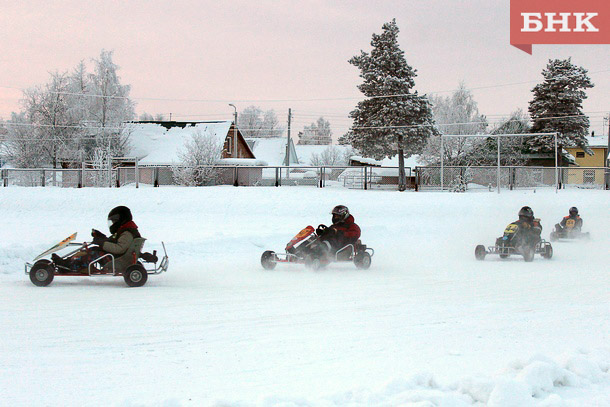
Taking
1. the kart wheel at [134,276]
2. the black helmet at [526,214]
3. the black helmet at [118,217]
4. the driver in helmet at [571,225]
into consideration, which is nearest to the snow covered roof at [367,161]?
the driver in helmet at [571,225]

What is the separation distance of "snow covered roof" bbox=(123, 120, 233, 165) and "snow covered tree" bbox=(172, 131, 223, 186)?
164 centimetres

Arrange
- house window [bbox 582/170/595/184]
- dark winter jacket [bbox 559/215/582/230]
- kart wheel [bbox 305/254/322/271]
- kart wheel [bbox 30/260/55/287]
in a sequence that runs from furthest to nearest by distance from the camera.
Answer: house window [bbox 582/170/595/184], dark winter jacket [bbox 559/215/582/230], kart wheel [bbox 305/254/322/271], kart wheel [bbox 30/260/55/287]

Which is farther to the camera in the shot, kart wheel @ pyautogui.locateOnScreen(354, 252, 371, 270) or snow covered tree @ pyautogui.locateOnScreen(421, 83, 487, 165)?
snow covered tree @ pyautogui.locateOnScreen(421, 83, 487, 165)

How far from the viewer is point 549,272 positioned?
13266mm

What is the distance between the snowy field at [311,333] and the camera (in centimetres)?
513

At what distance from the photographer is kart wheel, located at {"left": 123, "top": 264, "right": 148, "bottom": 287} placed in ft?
34.4

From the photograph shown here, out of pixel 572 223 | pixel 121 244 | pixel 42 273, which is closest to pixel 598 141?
pixel 572 223

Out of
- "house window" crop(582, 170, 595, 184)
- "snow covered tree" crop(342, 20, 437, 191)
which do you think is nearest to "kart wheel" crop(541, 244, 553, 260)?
"house window" crop(582, 170, 595, 184)

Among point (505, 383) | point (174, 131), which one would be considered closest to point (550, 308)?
point (505, 383)

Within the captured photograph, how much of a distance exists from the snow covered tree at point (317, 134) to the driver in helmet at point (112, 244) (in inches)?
5222

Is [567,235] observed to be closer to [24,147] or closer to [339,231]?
[339,231]

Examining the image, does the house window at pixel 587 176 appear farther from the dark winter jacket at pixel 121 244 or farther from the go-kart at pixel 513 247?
the dark winter jacket at pixel 121 244

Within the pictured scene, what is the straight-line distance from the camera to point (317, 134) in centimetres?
15100

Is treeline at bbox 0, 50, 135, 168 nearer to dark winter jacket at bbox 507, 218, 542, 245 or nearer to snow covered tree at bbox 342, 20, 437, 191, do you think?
snow covered tree at bbox 342, 20, 437, 191
